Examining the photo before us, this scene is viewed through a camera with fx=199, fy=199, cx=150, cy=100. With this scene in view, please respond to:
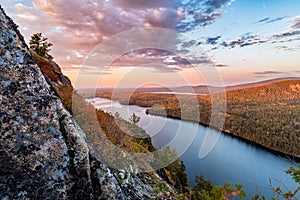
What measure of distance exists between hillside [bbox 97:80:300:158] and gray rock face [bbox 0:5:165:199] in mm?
46282

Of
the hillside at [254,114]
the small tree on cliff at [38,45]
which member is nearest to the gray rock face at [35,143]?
the small tree on cliff at [38,45]

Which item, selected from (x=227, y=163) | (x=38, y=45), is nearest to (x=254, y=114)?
(x=227, y=163)

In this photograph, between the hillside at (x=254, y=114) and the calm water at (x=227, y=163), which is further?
the hillside at (x=254, y=114)

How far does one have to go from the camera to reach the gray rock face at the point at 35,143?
1.89 metres

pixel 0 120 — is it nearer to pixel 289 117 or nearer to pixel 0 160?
pixel 0 160

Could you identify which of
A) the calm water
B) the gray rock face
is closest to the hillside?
the calm water

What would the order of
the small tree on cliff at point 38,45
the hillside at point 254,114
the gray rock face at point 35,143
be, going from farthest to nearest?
the hillside at point 254,114
the small tree on cliff at point 38,45
the gray rock face at point 35,143

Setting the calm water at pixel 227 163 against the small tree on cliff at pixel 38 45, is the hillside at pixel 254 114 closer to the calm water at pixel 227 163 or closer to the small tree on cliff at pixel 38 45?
the calm water at pixel 227 163

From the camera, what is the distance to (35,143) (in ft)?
6.66

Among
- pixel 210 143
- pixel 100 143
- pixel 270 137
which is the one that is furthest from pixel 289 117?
pixel 100 143

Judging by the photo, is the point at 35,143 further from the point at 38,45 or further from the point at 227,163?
the point at 227,163

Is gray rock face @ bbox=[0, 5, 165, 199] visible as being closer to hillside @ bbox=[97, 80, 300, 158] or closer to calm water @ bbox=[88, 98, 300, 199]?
calm water @ bbox=[88, 98, 300, 199]

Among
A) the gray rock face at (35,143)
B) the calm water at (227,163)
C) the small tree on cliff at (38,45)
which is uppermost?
the small tree on cliff at (38,45)

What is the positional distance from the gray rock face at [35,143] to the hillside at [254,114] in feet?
152
